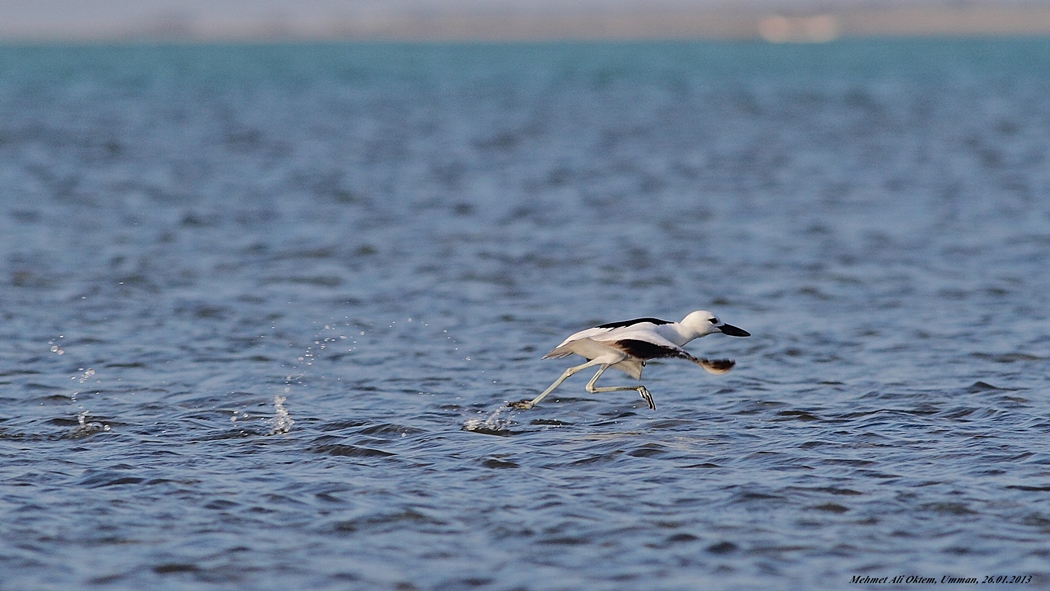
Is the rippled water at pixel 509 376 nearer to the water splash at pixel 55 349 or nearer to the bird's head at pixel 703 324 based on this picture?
the water splash at pixel 55 349

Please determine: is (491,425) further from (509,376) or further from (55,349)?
(55,349)

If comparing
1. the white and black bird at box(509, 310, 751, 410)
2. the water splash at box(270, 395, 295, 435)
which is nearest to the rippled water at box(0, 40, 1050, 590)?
the water splash at box(270, 395, 295, 435)

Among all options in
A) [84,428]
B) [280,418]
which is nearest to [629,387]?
[280,418]

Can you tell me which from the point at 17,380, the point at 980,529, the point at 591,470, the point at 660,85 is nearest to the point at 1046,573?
the point at 980,529

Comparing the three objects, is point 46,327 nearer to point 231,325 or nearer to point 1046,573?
point 231,325

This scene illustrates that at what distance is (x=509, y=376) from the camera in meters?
15.6

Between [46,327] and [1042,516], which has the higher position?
[46,327]

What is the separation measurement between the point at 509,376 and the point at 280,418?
9.83ft

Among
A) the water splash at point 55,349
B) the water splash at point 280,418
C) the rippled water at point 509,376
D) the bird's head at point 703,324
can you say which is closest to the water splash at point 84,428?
the rippled water at point 509,376

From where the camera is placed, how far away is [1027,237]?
24250mm

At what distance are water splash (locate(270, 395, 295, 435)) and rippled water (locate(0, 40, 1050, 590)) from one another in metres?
0.05

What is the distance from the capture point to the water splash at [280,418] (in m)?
13.2

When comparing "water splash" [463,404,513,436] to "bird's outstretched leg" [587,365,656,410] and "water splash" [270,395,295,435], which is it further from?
"water splash" [270,395,295,435]

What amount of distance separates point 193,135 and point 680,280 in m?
31.2
